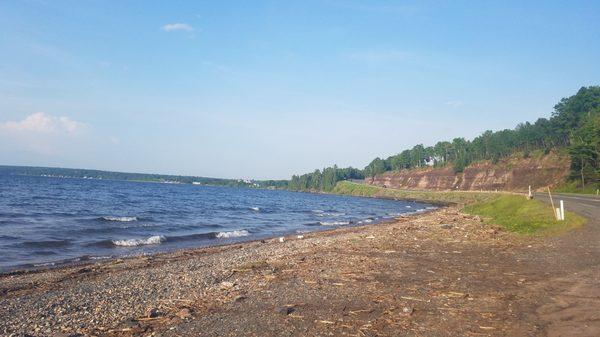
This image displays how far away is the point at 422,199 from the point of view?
369 feet

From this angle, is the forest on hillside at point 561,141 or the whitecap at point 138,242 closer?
the whitecap at point 138,242

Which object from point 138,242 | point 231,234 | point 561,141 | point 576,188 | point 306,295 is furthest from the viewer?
point 561,141

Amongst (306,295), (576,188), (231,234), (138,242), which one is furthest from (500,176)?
(306,295)

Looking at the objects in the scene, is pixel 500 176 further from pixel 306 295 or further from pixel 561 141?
pixel 306 295

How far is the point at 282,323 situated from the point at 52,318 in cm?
557

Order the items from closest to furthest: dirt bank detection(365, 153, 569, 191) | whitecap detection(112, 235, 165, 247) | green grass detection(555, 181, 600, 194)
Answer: whitecap detection(112, 235, 165, 247) < green grass detection(555, 181, 600, 194) < dirt bank detection(365, 153, 569, 191)

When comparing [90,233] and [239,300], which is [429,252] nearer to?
[239,300]

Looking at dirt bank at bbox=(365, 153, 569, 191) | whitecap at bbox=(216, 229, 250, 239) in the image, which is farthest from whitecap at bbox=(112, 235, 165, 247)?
dirt bank at bbox=(365, 153, 569, 191)

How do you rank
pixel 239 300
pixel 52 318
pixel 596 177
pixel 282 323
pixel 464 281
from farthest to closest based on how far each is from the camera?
pixel 596 177, pixel 464 281, pixel 239 300, pixel 52 318, pixel 282 323

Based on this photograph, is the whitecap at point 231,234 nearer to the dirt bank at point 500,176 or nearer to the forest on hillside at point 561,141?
the forest on hillside at point 561,141

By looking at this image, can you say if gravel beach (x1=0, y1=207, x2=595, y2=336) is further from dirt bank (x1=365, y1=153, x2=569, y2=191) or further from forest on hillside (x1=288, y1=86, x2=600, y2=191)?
dirt bank (x1=365, y1=153, x2=569, y2=191)

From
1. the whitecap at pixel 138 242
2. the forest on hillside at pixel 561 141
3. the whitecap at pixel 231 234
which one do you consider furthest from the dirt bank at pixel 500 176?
the whitecap at pixel 138 242

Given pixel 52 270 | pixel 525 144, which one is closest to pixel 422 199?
pixel 525 144

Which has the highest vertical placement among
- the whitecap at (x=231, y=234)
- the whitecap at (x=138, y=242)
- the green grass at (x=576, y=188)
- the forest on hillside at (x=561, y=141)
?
the forest on hillside at (x=561, y=141)
